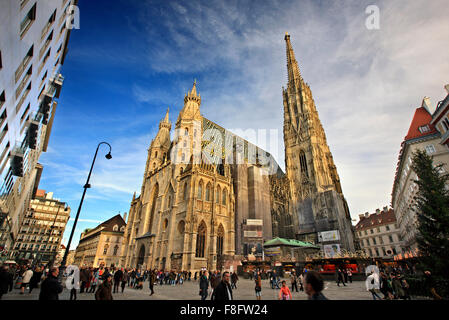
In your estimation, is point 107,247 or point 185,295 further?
point 107,247

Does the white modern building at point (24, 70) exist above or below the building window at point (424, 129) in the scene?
Result: below

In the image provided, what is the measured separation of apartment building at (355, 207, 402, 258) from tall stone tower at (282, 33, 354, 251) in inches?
804

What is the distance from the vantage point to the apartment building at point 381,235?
48806 millimetres

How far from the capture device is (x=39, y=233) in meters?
52.5

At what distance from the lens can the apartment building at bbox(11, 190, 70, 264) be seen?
160ft

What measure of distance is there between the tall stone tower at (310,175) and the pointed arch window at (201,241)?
54.9 feet

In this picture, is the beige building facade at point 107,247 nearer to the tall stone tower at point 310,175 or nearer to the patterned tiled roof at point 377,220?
the tall stone tower at point 310,175

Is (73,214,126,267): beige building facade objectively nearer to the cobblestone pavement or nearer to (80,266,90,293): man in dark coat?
the cobblestone pavement

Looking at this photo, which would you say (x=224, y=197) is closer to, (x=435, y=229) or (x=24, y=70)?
(x=435, y=229)

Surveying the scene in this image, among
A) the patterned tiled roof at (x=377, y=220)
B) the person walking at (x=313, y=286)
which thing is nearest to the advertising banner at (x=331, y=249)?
the patterned tiled roof at (x=377, y=220)

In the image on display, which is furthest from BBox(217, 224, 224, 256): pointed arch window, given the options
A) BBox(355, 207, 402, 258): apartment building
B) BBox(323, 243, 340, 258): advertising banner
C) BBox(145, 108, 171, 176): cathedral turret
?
BBox(355, 207, 402, 258): apartment building

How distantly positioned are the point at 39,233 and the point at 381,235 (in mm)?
85071

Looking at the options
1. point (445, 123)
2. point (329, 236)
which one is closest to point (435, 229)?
point (445, 123)
